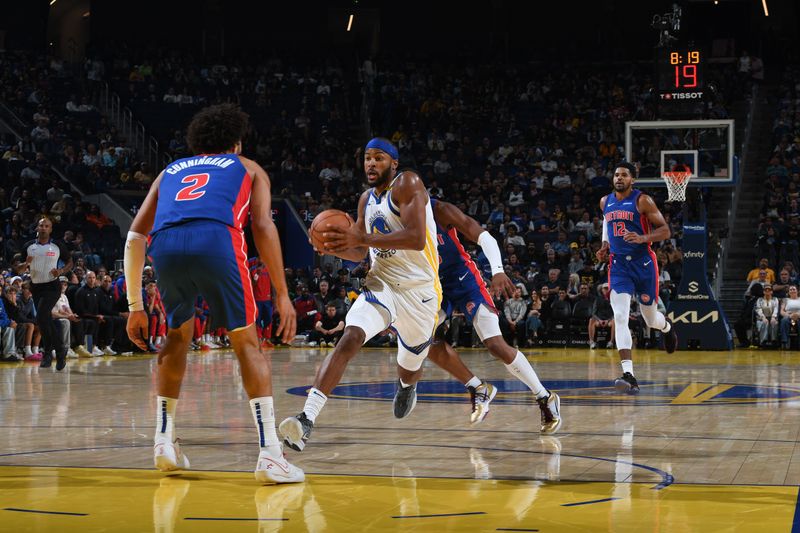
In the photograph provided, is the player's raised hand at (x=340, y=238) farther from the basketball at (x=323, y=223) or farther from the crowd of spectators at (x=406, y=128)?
the crowd of spectators at (x=406, y=128)

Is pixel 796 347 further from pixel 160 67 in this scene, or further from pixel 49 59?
pixel 49 59

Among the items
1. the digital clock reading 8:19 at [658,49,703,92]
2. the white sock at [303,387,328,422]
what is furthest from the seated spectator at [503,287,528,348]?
the white sock at [303,387,328,422]

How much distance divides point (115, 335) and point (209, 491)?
497 inches

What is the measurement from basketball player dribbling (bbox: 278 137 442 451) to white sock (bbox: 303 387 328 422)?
0.03 metres

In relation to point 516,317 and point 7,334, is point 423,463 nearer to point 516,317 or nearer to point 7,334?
point 7,334

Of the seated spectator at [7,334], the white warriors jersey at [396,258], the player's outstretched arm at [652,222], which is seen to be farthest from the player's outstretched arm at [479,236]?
the seated spectator at [7,334]

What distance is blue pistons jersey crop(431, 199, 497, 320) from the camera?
7219mm

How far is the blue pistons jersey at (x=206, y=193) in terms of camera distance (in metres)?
4.84

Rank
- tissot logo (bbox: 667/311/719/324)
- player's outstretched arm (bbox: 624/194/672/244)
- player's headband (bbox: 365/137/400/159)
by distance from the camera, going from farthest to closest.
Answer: tissot logo (bbox: 667/311/719/324), player's outstretched arm (bbox: 624/194/672/244), player's headband (bbox: 365/137/400/159)

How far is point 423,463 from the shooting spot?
17.3 feet

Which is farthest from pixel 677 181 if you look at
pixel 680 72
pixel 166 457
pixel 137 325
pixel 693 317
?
pixel 166 457

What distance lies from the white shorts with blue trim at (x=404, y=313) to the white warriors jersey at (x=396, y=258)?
2.1 inches

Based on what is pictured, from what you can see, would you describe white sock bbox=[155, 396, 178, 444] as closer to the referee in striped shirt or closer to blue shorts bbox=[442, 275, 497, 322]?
blue shorts bbox=[442, 275, 497, 322]

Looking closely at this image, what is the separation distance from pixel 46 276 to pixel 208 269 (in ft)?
25.9
